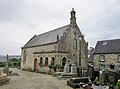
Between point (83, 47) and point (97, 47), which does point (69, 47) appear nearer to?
point (83, 47)

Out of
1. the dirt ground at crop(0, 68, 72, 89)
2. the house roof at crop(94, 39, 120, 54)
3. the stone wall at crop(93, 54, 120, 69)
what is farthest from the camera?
the house roof at crop(94, 39, 120, 54)

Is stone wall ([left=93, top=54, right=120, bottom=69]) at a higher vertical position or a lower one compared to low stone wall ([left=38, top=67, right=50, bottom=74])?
higher

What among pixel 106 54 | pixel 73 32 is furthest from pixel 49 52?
pixel 106 54

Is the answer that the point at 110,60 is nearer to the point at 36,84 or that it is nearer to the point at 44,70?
the point at 44,70

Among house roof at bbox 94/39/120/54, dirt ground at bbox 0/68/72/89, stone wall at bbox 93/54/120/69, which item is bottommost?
dirt ground at bbox 0/68/72/89

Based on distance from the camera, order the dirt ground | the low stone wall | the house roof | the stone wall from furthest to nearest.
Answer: the house roof, the stone wall, the low stone wall, the dirt ground

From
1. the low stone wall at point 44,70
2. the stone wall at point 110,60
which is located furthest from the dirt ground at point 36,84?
the stone wall at point 110,60

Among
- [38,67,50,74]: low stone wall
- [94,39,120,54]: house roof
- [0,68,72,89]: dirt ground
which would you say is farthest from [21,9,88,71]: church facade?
[0,68,72,89]: dirt ground

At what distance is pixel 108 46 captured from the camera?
Answer: 4178 centimetres

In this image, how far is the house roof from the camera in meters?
39.8

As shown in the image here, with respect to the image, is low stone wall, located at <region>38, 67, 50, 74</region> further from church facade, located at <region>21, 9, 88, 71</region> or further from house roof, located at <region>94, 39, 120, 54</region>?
house roof, located at <region>94, 39, 120, 54</region>

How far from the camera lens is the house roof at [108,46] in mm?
39787

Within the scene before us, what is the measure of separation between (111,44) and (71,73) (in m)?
21.6

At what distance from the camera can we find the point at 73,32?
34.3 meters
